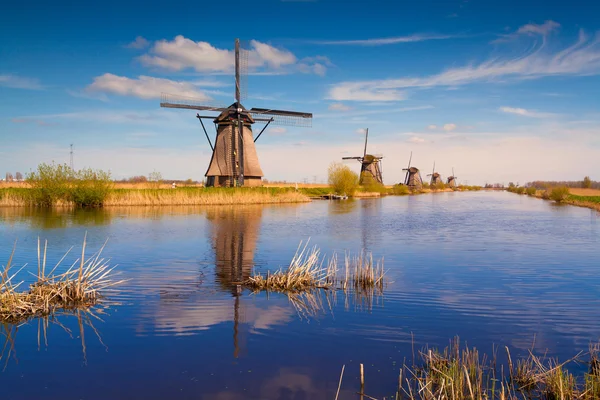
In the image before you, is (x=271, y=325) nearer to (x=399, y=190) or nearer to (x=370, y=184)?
(x=370, y=184)

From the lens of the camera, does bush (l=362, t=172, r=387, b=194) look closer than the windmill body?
No

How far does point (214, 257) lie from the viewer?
12.0 m

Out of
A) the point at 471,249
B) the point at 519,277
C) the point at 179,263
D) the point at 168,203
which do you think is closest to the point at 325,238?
the point at 471,249

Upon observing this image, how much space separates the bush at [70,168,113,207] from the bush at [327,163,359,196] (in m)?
23.2

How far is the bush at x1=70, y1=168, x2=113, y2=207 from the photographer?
28.6 metres

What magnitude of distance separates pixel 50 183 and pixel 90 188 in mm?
2724

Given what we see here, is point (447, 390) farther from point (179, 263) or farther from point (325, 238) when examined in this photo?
point (325, 238)

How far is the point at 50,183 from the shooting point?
28.8 metres

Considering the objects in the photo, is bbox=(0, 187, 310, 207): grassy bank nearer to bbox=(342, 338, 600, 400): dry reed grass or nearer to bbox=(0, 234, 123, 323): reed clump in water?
bbox=(0, 234, 123, 323): reed clump in water

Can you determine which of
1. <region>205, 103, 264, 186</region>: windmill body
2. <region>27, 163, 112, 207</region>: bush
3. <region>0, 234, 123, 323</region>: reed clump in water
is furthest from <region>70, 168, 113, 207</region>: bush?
<region>0, 234, 123, 323</region>: reed clump in water

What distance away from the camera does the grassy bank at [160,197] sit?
29484 millimetres

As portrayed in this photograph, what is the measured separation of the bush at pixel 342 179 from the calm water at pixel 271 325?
3162 centimetres

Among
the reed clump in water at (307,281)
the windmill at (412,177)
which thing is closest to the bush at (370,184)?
the windmill at (412,177)

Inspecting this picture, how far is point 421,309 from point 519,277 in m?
3.95
